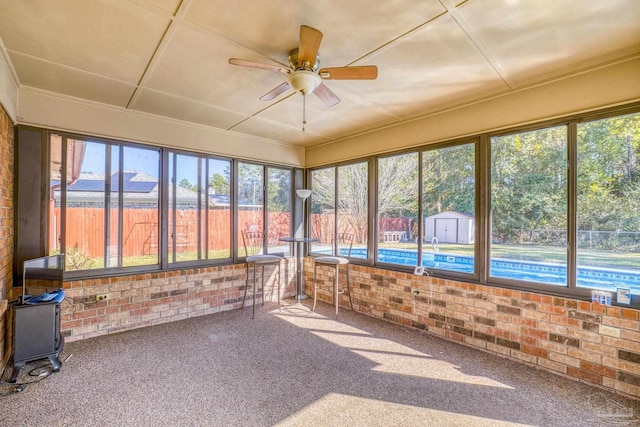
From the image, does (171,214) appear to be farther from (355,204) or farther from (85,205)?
(355,204)

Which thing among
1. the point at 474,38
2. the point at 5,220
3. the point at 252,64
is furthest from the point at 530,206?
the point at 5,220

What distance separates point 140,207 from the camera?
12.8 feet

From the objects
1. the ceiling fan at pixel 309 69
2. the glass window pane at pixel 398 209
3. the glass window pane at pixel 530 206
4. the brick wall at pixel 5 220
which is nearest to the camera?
the ceiling fan at pixel 309 69

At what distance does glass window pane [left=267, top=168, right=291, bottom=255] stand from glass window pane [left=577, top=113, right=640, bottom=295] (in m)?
3.94

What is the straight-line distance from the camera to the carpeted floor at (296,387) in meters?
2.15

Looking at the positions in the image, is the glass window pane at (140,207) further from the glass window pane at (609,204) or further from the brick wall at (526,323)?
the glass window pane at (609,204)

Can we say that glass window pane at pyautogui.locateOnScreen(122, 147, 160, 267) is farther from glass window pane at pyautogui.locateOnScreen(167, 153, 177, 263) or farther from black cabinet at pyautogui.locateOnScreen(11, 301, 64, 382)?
black cabinet at pyautogui.locateOnScreen(11, 301, 64, 382)

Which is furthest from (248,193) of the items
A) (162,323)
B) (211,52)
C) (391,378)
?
(391,378)

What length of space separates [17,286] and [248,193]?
285 centimetres

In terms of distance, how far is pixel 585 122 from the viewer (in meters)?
2.75

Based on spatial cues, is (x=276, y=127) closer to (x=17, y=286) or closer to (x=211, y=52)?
(x=211, y=52)

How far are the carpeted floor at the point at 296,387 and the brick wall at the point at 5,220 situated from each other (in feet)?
1.25

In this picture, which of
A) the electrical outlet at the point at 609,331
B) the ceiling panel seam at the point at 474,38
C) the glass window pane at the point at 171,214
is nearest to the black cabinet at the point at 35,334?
the glass window pane at the point at 171,214

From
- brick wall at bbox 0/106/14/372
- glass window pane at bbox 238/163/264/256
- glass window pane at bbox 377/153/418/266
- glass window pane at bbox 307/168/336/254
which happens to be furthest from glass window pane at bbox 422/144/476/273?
brick wall at bbox 0/106/14/372
